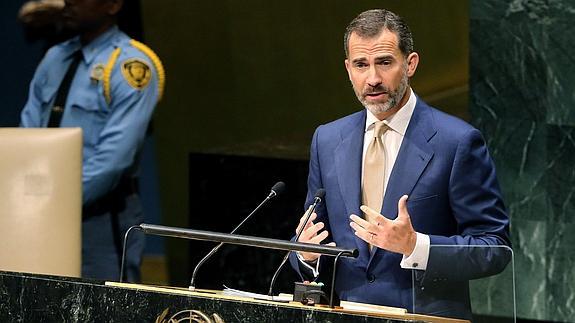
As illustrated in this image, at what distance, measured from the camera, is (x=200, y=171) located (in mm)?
6477

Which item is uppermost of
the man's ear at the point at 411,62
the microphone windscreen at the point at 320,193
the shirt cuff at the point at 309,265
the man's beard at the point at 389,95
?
the man's ear at the point at 411,62

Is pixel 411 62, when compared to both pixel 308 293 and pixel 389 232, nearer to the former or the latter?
pixel 389 232

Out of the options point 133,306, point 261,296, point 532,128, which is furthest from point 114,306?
point 532,128

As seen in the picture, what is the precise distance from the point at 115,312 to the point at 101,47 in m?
2.82

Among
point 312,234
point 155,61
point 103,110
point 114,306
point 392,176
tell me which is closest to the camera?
point 114,306

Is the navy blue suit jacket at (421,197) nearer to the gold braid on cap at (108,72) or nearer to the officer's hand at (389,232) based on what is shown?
the officer's hand at (389,232)

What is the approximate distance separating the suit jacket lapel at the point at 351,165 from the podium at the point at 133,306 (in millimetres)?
Result: 613

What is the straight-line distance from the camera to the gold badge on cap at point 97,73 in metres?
5.87

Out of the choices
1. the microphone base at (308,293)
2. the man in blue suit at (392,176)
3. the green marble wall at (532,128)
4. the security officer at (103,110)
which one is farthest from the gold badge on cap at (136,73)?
the microphone base at (308,293)

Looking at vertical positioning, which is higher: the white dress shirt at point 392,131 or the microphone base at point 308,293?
the white dress shirt at point 392,131

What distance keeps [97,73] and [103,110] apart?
185 millimetres

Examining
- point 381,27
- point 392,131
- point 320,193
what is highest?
point 381,27

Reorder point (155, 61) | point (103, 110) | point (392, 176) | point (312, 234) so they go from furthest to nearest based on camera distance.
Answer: point (155, 61) < point (103, 110) < point (392, 176) < point (312, 234)

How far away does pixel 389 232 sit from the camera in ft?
11.2
